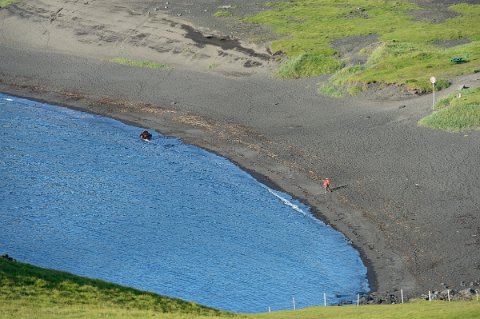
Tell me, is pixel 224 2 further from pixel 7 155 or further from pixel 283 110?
pixel 7 155

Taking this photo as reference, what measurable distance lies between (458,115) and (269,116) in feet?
58.0

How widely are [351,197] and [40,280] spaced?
1207 inches

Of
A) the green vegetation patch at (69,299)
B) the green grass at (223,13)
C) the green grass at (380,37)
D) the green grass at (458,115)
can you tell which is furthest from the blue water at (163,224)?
the green grass at (223,13)

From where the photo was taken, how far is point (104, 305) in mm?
44156

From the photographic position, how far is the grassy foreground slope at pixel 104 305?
42156mm

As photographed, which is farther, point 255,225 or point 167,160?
point 167,160

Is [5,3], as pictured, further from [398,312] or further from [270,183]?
[398,312]

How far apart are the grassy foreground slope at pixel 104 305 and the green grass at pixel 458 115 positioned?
109 ft

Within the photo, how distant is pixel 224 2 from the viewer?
12719cm

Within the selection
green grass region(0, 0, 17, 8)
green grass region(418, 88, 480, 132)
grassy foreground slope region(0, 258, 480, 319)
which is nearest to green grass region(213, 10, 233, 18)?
green grass region(0, 0, 17, 8)

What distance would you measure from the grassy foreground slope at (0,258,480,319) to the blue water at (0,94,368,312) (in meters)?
8.97

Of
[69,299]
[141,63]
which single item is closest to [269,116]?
[141,63]

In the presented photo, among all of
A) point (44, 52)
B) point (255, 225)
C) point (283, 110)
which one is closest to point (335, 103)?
point (283, 110)

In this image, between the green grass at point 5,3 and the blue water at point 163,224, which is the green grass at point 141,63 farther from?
the green grass at point 5,3
